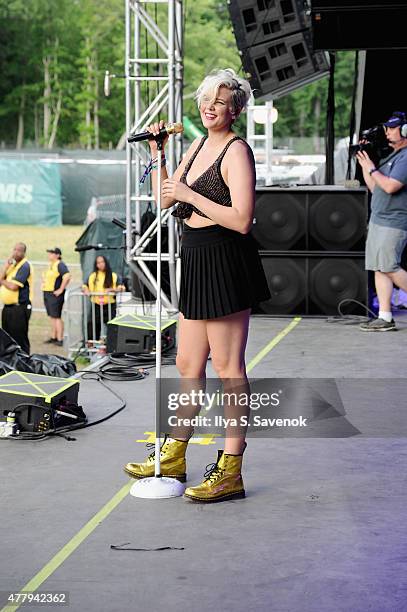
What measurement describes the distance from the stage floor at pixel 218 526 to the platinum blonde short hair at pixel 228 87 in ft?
5.90

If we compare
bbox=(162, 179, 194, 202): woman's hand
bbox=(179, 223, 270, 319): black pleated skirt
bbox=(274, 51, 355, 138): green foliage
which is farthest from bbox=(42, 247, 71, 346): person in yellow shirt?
bbox=(274, 51, 355, 138): green foliage

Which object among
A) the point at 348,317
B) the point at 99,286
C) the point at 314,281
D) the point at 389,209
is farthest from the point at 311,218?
Answer: the point at 99,286

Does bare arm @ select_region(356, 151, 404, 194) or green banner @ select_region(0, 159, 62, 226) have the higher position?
bare arm @ select_region(356, 151, 404, 194)

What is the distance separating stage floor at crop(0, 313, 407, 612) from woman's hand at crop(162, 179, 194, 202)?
1.38 meters

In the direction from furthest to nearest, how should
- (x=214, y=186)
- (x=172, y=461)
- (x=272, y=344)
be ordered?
(x=272, y=344), (x=172, y=461), (x=214, y=186)

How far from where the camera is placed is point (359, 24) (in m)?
9.70

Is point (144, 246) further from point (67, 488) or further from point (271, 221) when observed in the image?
point (67, 488)

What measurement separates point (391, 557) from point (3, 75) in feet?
204

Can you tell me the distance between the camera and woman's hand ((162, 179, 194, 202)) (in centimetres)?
485

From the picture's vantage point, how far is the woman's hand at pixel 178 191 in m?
4.85

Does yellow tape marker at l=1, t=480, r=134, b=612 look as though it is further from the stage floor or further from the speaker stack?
the speaker stack

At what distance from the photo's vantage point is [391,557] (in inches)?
170

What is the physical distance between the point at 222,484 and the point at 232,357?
0.57m

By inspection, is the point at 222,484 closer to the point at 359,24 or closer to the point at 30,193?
the point at 359,24
